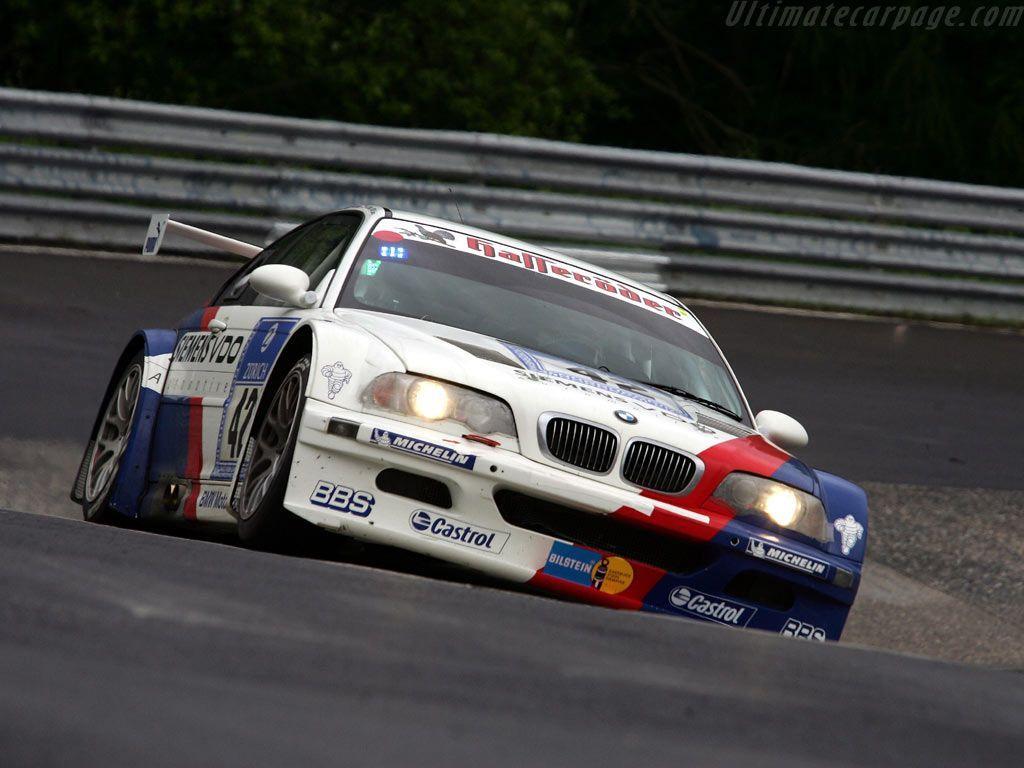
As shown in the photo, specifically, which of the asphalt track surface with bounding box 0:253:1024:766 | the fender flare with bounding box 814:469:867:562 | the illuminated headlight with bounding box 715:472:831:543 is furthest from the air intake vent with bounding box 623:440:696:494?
the asphalt track surface with bounding box 0:253:1024:766

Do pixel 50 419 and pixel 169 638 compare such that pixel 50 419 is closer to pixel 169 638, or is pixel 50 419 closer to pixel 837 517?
pixel 837 517

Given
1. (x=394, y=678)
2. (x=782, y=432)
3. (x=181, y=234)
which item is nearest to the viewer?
(x=394, y=678)

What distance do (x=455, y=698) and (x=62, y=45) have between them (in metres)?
18.0

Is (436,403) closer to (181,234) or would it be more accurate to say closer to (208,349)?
(208,349)

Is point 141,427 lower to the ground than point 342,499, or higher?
lower

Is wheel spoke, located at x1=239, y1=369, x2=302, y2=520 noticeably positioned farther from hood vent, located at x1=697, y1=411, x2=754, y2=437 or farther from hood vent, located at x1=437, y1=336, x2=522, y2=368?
hood vent, located at x1=697, y1=411, x2=754, y2=437

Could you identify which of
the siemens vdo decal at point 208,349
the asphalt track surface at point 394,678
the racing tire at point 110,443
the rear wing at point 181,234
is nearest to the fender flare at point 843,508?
the asphalt track surface at point 394,678

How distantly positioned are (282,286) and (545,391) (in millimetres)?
1175

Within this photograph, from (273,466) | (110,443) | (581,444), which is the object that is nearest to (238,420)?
→ (273,466)

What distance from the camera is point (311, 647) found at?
10.9 feet

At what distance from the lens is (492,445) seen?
5258 mm

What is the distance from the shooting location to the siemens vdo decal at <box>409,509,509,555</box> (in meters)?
5.23

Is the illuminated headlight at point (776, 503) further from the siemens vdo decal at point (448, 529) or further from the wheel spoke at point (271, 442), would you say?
the wheel spoke at point (271, 442)

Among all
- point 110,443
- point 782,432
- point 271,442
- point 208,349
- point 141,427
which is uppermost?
point 782,432
